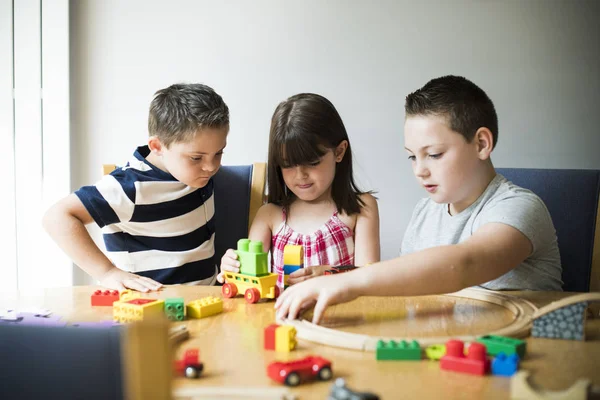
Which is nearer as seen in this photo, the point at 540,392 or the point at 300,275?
the point at 540,392

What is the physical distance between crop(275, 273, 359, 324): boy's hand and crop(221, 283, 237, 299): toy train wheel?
20cm

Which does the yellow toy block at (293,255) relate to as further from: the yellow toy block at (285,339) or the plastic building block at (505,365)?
the plastic building block at (505,365)

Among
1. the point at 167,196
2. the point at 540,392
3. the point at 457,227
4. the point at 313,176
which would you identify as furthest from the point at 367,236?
the point at 540,392

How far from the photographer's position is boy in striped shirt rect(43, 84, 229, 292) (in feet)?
4.82

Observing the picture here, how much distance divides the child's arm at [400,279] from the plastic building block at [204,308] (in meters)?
0.11

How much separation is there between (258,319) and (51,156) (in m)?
1.52

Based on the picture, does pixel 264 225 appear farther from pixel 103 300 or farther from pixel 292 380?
pixel 292 380

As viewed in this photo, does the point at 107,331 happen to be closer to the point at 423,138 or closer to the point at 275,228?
the point at 423,138

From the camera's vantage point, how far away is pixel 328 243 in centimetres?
163

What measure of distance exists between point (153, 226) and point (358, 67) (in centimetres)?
97

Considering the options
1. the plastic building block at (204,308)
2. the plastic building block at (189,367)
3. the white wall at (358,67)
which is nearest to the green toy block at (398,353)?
the plastic building block at (189,367)

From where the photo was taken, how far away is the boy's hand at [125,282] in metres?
1.14

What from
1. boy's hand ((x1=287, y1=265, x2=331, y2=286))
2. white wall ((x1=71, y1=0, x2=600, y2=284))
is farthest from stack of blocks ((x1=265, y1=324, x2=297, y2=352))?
white wall ((x1=71, y1=0, x2=600, y2=284))

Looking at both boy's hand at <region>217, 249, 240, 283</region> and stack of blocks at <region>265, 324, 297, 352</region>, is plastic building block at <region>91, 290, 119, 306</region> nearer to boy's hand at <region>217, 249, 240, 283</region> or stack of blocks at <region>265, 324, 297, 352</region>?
boy's hand at <region>217, 249, 240, 283</region>
